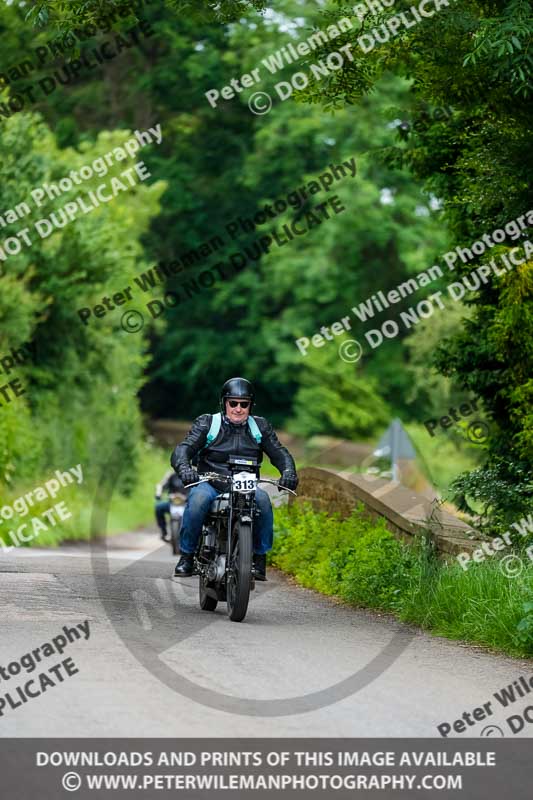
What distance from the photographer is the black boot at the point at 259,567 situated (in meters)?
11.6

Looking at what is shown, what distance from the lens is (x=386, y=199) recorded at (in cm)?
5062

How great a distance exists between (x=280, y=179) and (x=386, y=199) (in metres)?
3.65

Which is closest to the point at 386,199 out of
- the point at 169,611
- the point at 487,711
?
the point at 169,611

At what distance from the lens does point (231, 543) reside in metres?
11.6

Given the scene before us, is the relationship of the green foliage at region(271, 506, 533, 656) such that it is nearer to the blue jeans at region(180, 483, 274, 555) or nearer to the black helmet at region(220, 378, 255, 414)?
the blue jeans at region(180, 483, 274, 555)

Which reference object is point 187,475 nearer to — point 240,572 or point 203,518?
point 203,518

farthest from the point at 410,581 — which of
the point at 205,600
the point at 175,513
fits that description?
the point at 175,513

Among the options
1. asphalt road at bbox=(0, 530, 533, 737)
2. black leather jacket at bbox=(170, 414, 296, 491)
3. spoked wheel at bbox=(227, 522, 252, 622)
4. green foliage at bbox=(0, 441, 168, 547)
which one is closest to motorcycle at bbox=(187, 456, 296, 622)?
spoked wheel at bbox=(227, 522, 252, 622)

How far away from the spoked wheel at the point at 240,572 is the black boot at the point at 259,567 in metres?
0.20

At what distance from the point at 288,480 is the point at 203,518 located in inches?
29.3

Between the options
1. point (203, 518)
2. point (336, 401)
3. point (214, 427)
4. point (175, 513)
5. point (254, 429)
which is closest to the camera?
point (203, 518)

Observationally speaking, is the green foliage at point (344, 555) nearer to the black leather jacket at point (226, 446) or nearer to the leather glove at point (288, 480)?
the leather glove at point (288, 480)

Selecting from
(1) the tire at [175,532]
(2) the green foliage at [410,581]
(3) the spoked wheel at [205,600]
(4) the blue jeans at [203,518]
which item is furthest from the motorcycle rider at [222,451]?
(1) the tire at [175,532]
